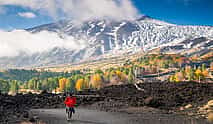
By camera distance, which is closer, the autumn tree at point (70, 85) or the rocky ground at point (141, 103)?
the rocky ground at point (141, 103)

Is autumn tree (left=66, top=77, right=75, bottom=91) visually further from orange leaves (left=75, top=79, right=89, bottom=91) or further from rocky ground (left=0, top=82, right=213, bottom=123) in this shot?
rocky ground (left=0, top=82, right=213, bottom=123)

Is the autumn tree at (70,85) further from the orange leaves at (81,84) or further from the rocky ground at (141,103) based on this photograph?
the rocky ground at (141,103)

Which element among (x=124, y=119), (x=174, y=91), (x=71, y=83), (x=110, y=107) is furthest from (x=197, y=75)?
(x=124, y=119)

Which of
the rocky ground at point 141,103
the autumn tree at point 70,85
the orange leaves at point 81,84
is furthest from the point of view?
the autumn tree at point 70,85

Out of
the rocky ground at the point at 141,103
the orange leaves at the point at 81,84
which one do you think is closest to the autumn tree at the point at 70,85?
the orange leaves at the point at 81,84

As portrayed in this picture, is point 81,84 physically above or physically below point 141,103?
above

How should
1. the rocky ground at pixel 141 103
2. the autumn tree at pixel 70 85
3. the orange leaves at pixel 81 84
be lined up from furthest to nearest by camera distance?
the autumn tree at pixel 70 85 < the orange leaves at pixel 81 84 < the rocky ground at pixel 141 103

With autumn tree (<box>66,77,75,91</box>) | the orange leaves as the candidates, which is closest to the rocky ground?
the orange leaves

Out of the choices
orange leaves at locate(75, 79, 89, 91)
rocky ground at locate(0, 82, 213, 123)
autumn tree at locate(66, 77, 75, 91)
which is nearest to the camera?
rocky ground at locate(0, 82, 213, 123)

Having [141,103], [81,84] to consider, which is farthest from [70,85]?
[141,103]

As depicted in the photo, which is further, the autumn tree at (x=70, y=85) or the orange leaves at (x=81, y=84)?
the autumn tree at (x=70, y=85)

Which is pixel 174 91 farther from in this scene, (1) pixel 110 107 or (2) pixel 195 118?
(2) pixel 195 118

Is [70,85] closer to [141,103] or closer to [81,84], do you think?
[81,84]

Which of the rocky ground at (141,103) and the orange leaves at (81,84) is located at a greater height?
the orange leaves at (81,84)
